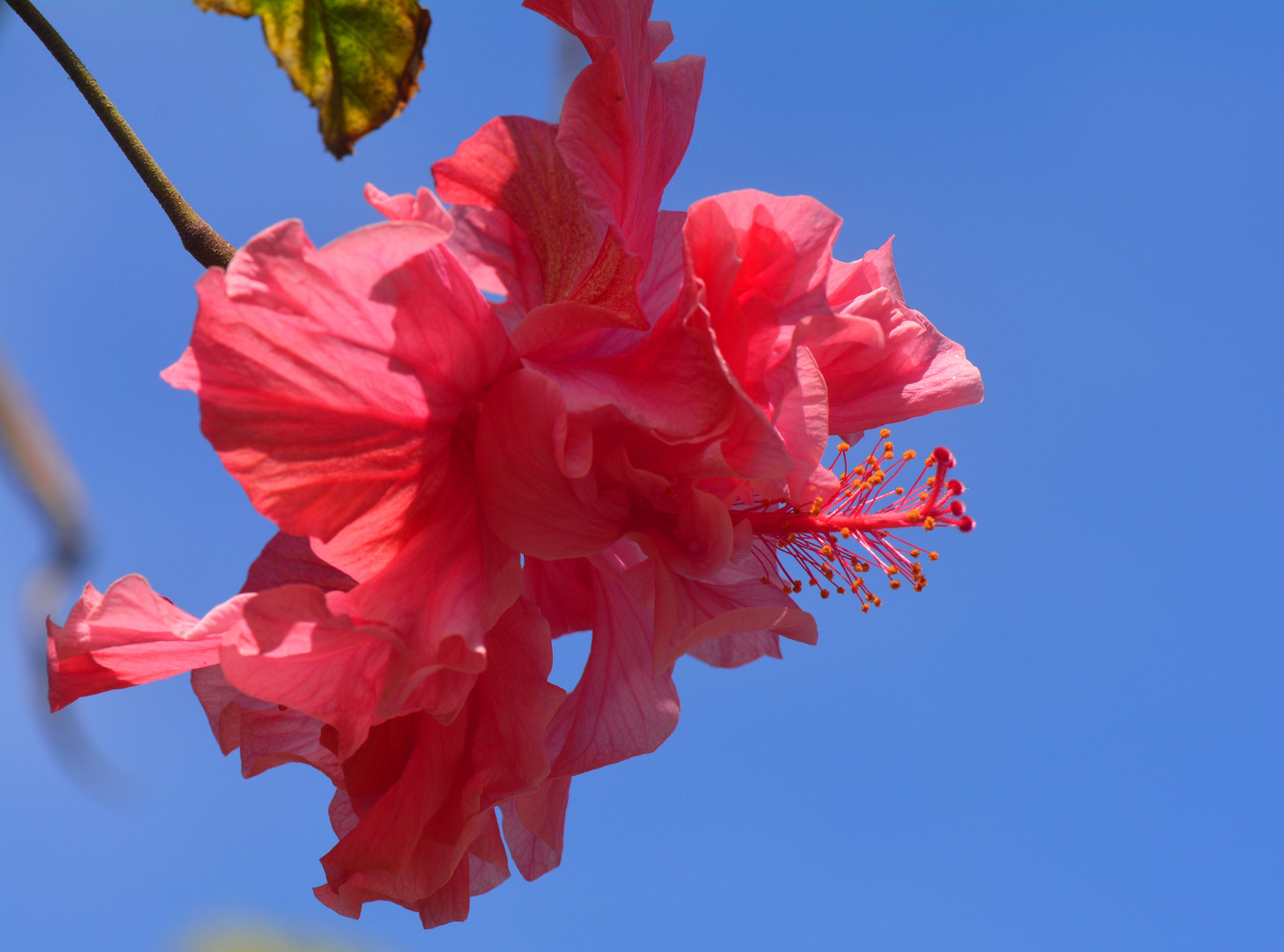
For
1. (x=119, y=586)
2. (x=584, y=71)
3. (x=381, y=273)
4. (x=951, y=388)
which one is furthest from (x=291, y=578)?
(x=951, y=388)

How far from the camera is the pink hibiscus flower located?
1020 millimetres

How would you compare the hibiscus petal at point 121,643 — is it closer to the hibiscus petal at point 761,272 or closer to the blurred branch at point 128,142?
Result: the blurred branch at point 128,142

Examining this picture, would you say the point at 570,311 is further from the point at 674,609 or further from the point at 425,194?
the point at 674,609

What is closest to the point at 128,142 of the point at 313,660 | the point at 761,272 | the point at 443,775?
the point at 313,660

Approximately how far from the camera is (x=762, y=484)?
48.6 inches

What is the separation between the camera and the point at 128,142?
3.23 ft

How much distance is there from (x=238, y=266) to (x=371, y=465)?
Result: 9.9 inches

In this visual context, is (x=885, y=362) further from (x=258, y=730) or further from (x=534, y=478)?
(x=258, y=730)

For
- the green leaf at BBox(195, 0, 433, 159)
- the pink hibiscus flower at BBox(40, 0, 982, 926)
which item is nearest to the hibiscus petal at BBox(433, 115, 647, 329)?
the pink hibiscus flower at BBox(40, 0, 982, 926)

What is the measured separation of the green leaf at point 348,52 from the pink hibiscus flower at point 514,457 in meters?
0.15

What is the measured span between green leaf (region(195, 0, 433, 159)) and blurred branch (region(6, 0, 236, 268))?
0.83 feet

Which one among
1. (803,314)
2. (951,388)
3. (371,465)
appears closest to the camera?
(371,465)

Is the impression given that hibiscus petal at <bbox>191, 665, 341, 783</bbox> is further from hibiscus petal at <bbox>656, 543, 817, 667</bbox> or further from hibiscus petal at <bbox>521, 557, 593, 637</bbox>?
hibiscus petal at <bbox>656, 543, 817, 667</bbox>

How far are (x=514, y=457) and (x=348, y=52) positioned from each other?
0.59 meters
